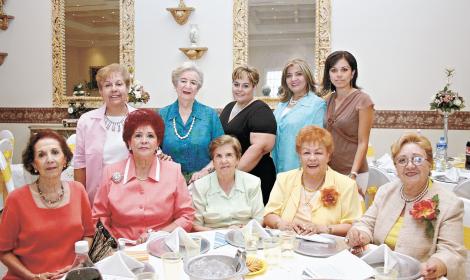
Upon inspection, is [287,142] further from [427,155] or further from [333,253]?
[333,253]

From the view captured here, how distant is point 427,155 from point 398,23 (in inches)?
161

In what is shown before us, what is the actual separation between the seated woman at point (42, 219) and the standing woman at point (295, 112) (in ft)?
5.72

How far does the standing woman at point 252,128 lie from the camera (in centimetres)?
315

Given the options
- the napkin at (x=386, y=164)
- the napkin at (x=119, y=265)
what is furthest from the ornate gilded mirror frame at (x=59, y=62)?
the napkin at (x=119, y=265)

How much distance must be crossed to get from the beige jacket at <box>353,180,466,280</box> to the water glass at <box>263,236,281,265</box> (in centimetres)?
57

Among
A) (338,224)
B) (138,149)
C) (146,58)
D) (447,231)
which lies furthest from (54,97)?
(447,231)

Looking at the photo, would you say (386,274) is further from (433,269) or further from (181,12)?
(181,12)

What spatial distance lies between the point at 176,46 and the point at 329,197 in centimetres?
455

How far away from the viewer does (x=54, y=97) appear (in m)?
6.74

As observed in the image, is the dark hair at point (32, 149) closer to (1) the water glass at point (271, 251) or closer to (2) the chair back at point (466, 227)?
(1) the water glass at point (271, 251)

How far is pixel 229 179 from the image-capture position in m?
2.64

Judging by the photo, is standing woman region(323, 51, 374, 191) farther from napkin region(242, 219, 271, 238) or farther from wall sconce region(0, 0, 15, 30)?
wall sconce region(0, 0, 15, 30)

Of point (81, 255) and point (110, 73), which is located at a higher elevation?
point (110, 73)

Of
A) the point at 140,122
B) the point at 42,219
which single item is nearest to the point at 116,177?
the point at 140,122
